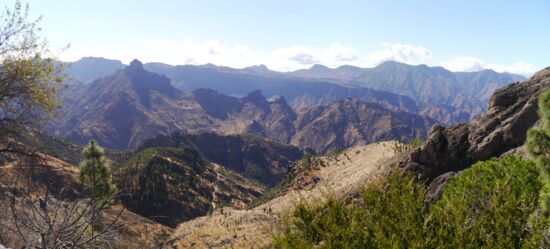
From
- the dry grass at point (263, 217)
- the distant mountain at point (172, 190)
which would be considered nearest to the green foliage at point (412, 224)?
the dry grass at point (263, 217)

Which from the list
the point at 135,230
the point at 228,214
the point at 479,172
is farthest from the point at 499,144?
the point at 135,230

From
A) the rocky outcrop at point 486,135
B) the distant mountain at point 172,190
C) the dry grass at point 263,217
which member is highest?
the rocky outcrop at point 486,135

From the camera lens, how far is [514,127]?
2877 centimetres

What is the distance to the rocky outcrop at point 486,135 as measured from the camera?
29.0 metres

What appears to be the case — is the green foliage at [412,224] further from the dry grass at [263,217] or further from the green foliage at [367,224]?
the dry grass at [263,217]

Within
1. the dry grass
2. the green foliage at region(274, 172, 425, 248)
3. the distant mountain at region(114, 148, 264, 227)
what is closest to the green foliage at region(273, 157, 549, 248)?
the green foliage at region(274, 172, 425, 248)

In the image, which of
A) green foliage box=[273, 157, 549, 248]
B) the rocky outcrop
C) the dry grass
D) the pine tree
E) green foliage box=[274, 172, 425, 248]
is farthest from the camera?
the dry grass

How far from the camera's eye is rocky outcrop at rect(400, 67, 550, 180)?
95.0ft

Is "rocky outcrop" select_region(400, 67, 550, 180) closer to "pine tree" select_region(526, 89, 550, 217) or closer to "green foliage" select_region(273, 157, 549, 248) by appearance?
"pine tree" select_region(526, 89, 550, 217)

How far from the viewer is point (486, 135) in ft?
99.9

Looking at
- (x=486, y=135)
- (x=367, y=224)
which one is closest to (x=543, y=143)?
(x=367, y=224)

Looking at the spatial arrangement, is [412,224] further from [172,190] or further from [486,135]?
[172,190]

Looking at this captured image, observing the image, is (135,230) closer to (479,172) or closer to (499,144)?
(499,144)

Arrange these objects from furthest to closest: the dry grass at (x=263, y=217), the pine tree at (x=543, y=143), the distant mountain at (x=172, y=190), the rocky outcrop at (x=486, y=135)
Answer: the distant mountain at (x=172, y=190) → the dry grass at (x=263, y=217) → the rocky outcrop at (x=486, y=135) → the pine tree at (x=543, y=143)
